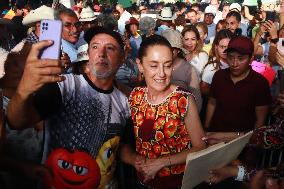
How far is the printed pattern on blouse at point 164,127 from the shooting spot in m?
2.79

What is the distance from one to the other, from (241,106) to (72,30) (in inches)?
113

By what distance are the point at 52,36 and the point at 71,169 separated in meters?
0.90

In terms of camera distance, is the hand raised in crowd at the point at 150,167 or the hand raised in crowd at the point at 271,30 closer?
the hand raised in crowd at the point at 150,167

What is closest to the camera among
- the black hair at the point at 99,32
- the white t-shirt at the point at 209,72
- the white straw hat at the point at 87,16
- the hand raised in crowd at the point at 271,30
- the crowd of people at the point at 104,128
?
the crowd of people at the point at 104,128

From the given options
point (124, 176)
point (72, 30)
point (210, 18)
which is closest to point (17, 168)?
point (124, 176)

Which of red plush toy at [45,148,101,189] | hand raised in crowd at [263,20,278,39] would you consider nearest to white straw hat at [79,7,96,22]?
hand raised in crowd at [263,20,278,39]

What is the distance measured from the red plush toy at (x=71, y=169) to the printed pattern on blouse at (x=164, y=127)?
0.50m

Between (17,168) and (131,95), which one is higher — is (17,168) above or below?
below

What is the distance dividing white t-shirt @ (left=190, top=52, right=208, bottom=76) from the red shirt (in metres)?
1.19

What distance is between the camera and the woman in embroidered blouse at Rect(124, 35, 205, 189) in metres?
2.79

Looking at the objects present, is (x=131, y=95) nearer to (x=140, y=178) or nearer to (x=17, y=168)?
(x=140, y=178)

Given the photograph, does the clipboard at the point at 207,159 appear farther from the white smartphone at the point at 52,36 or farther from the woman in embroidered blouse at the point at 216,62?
the woman in embroidered blouse at the point at 216,62

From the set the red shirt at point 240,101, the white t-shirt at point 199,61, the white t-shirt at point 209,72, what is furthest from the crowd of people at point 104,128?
the white t-shirt at point 199,61

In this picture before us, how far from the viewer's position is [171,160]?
278 centimetres
